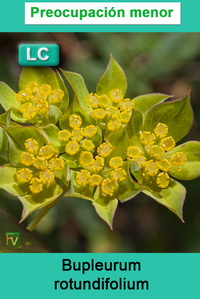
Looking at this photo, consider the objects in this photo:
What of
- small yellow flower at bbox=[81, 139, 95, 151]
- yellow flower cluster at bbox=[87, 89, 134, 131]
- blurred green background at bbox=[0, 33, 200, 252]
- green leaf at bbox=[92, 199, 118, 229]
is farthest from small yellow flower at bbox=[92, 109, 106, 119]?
blurred green background at bbox=[0, 33, 200, 252]

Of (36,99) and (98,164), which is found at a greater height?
(36,99)

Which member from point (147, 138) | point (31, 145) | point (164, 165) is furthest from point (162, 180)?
point (31, 145)

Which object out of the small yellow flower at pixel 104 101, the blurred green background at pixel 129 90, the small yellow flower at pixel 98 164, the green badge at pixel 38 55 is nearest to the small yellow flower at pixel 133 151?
the small yellow flower at pixel 98 164

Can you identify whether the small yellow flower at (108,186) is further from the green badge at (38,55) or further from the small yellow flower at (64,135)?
the green badge at (38,55)

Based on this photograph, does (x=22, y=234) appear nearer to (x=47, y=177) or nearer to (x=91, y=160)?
(x=47, y=177)

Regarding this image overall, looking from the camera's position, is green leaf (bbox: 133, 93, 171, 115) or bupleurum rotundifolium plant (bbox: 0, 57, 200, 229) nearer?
bupleurum rotundifolium plant (bbox: 0, 57, 200, 229)

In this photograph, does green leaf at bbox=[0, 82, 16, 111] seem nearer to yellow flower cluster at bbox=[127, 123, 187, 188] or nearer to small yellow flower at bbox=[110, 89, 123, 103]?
small yellow flower at bbox=[110, 89, 123, 103]
